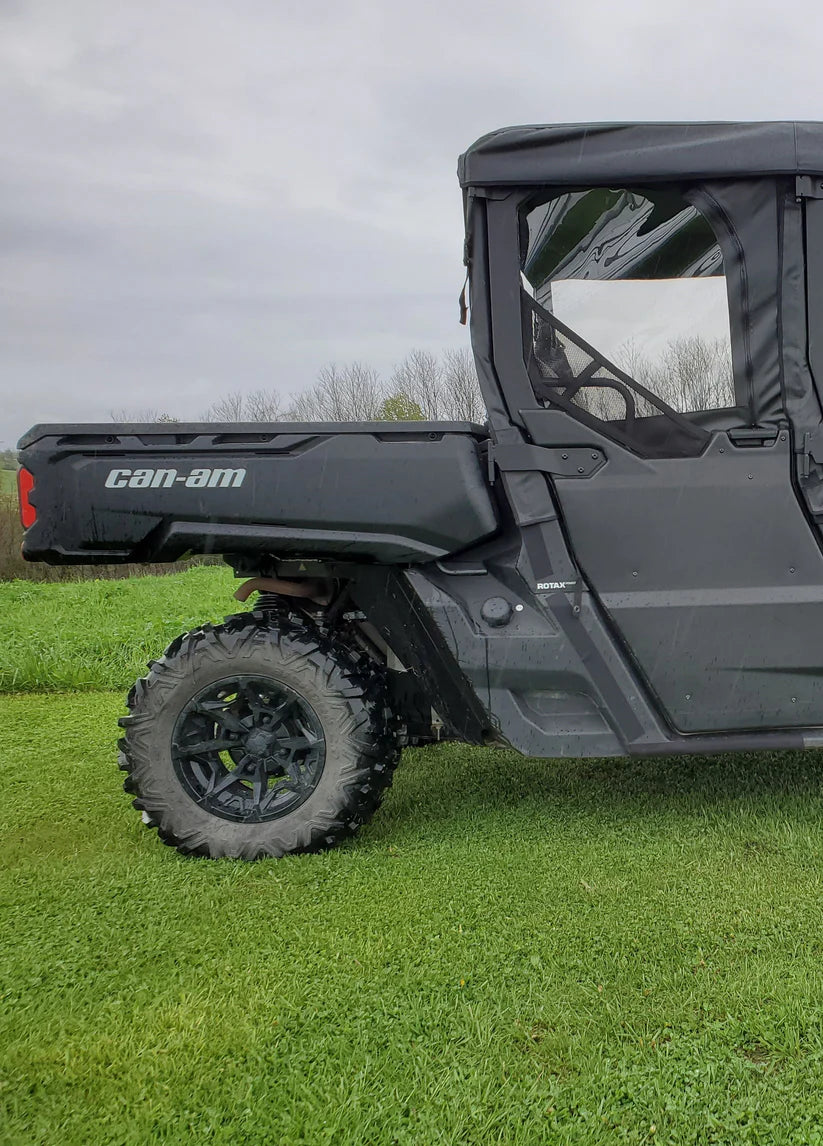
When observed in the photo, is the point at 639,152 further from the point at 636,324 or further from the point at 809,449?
the point at 809,449

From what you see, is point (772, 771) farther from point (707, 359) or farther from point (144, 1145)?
point (144, 1145)

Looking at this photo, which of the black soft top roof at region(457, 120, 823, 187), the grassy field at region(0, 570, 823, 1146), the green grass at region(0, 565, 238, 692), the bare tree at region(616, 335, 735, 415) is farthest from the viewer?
the green grass at region(0, 565, 238, 692)

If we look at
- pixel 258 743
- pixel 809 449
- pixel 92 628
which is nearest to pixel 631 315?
pixel 809 449

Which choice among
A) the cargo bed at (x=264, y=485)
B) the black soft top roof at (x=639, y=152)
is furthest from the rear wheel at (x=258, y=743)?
the black soft top roof at (x=639, y=152)

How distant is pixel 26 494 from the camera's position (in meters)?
2.96

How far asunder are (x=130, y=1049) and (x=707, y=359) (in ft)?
8.58

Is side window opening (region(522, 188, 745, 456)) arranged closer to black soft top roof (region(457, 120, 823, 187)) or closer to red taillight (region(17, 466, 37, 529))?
black soft top roof (region(457, 120, 823, 187))

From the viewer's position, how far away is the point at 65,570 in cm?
1441

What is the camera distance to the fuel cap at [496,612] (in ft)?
9.85

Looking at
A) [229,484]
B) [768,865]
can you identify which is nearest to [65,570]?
[229,484]

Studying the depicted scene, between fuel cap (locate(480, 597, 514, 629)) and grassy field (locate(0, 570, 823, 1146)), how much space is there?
744mm

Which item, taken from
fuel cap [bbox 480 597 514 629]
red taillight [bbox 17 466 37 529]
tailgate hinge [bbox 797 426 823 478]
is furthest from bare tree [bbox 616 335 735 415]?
red taillight [bbox 17 466 37 529]

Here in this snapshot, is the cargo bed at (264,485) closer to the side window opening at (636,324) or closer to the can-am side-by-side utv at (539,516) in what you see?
the can-am side-by-side utv at (539,516)

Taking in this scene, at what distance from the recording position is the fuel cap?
300cm
